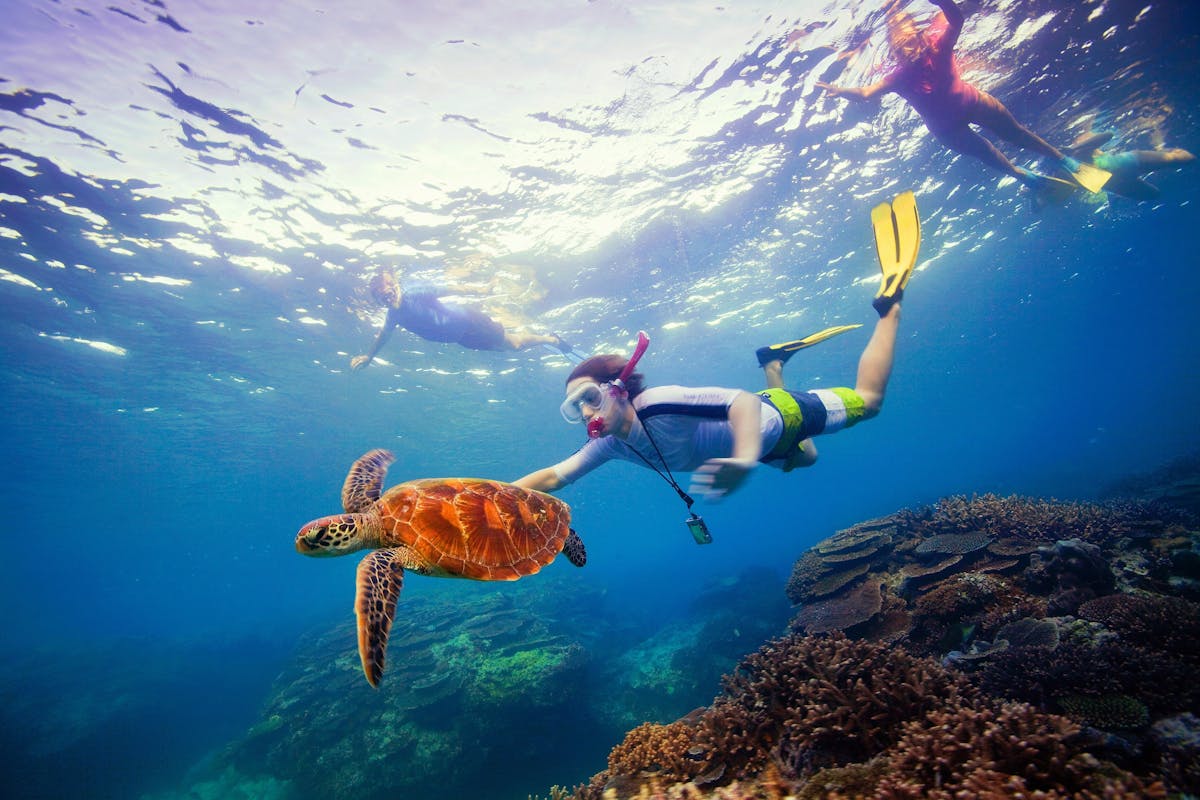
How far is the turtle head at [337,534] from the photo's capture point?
2936mm

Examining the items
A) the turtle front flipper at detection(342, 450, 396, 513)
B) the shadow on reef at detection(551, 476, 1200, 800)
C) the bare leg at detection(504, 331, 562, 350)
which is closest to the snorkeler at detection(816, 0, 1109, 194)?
the shadow on reef at detection(551, 476, 1200, 800)

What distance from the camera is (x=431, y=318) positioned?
16.2 m

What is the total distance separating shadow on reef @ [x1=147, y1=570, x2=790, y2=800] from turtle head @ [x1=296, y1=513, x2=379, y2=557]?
9459 mm

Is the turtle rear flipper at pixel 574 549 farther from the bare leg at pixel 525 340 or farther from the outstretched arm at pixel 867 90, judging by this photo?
the bare leg at pixel 525 340

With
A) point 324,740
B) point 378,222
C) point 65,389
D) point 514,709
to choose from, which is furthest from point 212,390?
point 514,709

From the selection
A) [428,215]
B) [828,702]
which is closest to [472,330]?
[428,215]

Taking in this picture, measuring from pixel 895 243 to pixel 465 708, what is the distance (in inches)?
517

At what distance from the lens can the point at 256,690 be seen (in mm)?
20344

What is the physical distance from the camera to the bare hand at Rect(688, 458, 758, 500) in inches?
138

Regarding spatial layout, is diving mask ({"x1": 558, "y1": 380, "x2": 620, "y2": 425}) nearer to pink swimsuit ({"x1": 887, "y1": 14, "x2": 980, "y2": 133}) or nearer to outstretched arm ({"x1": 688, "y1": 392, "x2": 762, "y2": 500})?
outstretched arm ({"x1": 688, "y1": 392, "x2": 762, "y2": 500})

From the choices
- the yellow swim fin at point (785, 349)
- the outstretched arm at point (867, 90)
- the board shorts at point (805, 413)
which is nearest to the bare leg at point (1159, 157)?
the outstretched arm at point (867, 90)

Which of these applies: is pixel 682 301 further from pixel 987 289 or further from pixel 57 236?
pixel 987 289

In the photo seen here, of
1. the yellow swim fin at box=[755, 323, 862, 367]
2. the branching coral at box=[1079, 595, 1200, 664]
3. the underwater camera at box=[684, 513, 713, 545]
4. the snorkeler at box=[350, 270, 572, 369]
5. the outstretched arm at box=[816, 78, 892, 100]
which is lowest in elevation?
the branching coral at box=[1079, 595, 1200, 664]

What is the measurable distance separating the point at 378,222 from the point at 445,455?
33.4 meters
